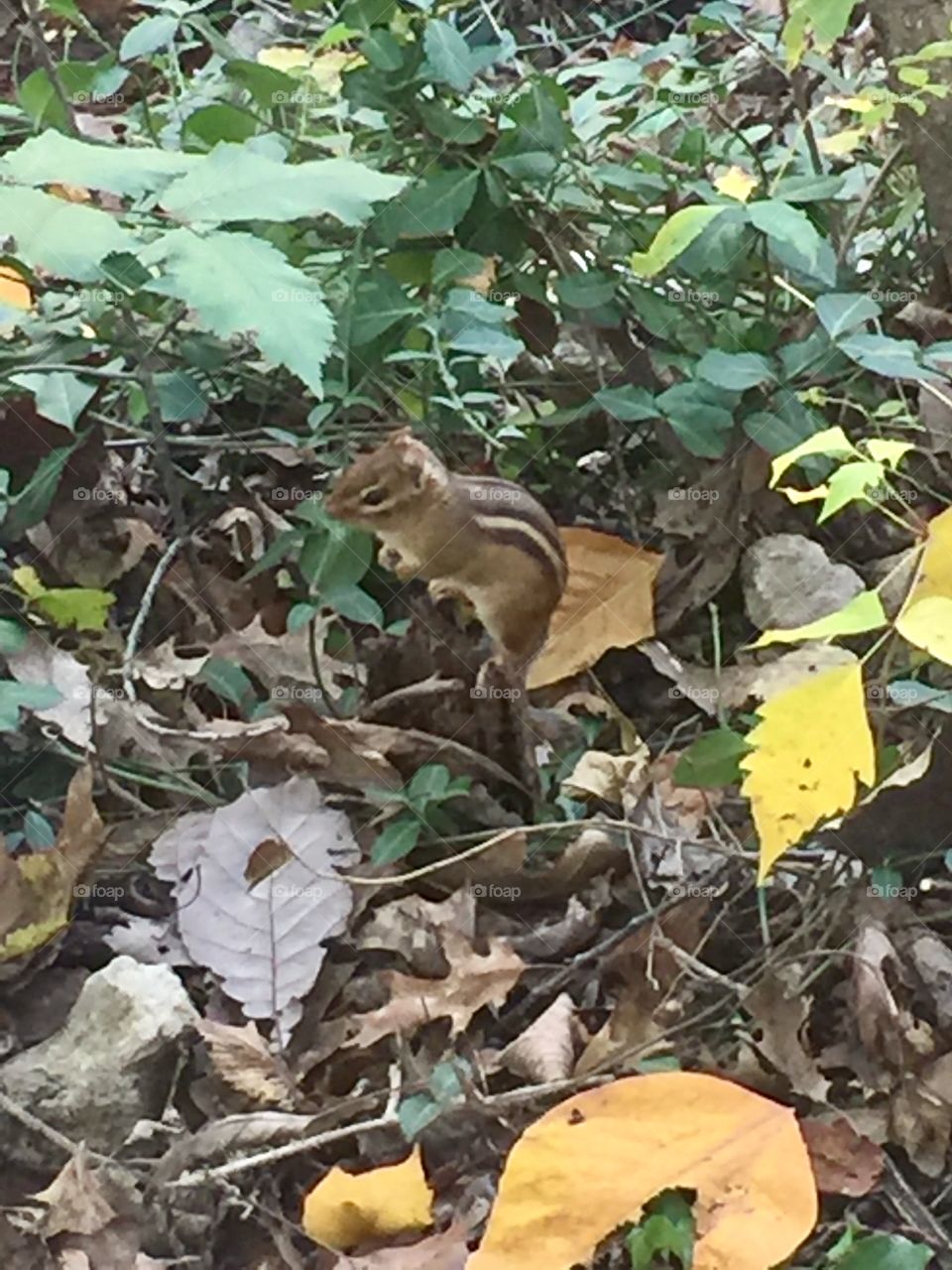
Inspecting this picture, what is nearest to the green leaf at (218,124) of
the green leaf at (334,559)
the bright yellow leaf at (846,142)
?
the green leaf at (334,559)

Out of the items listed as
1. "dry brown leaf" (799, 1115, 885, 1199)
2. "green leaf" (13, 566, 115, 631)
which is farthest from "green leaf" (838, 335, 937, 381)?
"green leaf" (13, 566, 115, 631)

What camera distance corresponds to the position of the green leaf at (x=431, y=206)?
4.58 ft

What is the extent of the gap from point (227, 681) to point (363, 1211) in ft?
1.99

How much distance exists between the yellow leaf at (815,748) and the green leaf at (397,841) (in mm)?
533

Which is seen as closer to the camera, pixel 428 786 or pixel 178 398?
pixel 428 786

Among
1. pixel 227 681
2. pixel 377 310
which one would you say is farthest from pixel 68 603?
pixel 377 310

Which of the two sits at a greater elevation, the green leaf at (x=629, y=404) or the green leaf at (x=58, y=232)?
the green leaf at (x=58, y=232)

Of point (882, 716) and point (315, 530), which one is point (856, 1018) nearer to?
point (882, 716)

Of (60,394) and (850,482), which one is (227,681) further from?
(850,482)

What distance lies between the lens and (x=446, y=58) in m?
1.39

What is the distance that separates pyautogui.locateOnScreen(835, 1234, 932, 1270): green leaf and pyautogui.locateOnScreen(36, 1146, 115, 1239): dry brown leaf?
50cm

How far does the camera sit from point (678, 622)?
150 cm

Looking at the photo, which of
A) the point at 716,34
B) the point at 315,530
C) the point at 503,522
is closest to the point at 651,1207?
the point at 503,522

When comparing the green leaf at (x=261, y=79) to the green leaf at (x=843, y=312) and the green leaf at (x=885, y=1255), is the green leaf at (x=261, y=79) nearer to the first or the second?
the green leaf at (x=843, y=312)
